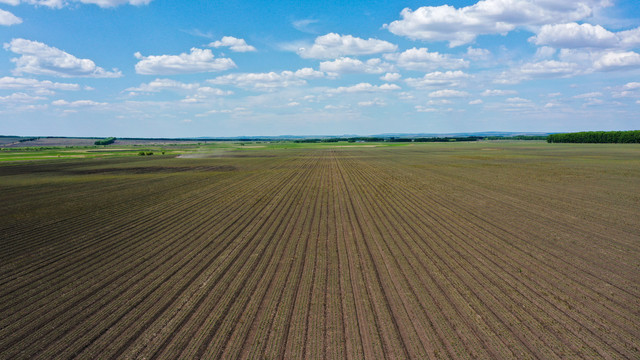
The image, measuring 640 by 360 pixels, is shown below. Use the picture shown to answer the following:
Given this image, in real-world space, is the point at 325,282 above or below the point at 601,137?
below

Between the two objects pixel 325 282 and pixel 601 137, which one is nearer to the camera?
pixel 325 282

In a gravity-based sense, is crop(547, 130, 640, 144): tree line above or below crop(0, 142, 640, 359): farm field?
above

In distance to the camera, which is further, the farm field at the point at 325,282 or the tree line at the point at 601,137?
the tree line at the point at 601,137

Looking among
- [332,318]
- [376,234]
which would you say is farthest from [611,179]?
[332,318]

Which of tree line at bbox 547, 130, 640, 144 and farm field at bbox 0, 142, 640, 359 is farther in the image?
tree line at bbox 547, 130, 640, 144

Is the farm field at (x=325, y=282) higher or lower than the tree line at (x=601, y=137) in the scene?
lower
